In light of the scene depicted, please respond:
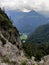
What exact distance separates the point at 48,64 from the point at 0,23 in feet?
98.5

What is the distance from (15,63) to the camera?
93.5ft

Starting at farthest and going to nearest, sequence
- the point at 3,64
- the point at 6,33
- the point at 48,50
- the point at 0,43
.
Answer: the point at 48,50 → the point at 6,33 → the point at 0,43 → the point at 3,64

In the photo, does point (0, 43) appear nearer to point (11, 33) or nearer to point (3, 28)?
point (3, 28)

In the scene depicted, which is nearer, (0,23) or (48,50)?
(0,23)

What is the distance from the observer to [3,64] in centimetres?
2658

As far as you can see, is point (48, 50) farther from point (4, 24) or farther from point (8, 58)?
point (8, 58)

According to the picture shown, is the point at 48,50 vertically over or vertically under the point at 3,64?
over

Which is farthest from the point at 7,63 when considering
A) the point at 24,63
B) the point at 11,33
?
the point at 11,33

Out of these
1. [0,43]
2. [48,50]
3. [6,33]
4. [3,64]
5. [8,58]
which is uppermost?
[48,50]

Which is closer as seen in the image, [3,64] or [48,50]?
[3,64]

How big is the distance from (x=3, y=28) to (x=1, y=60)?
101 feet

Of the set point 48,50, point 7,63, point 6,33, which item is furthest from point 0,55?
point 48,50

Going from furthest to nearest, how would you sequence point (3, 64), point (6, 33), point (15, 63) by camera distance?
point (6, 33) → point (15, 63) → point (3, 64)

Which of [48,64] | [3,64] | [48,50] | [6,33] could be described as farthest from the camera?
[48,50]
